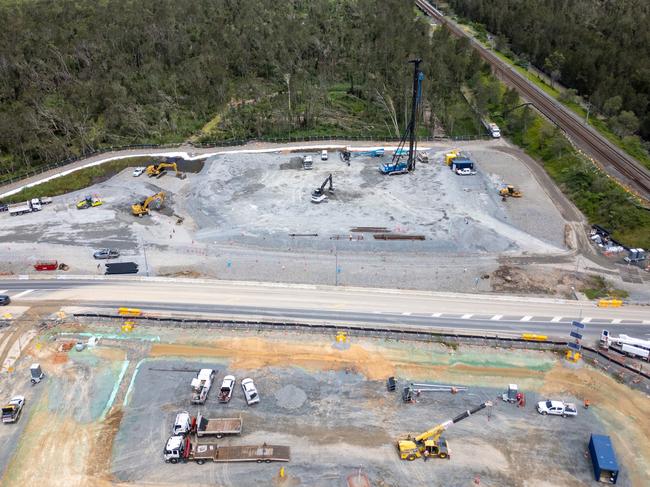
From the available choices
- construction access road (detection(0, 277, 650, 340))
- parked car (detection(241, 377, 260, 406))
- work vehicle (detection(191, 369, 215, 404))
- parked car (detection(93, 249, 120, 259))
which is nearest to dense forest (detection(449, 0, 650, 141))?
construction access road (detection(0, 277, 650, 340))

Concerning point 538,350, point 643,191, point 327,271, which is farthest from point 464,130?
point 538,350

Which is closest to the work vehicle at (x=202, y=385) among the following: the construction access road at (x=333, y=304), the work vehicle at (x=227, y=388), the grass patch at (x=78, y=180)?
the work vehicle at (x=227, y=388)

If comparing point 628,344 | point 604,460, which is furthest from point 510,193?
point 604,460

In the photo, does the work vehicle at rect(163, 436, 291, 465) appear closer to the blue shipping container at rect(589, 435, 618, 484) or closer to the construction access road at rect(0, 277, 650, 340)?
the construction access road at rect(0, 277, 650, 340)

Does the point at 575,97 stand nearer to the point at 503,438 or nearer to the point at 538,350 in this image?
the point at 538,350

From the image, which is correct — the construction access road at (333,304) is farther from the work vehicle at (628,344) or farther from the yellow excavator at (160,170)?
the yellow excavator at (160,170)

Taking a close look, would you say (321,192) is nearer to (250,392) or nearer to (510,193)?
(510,193)
